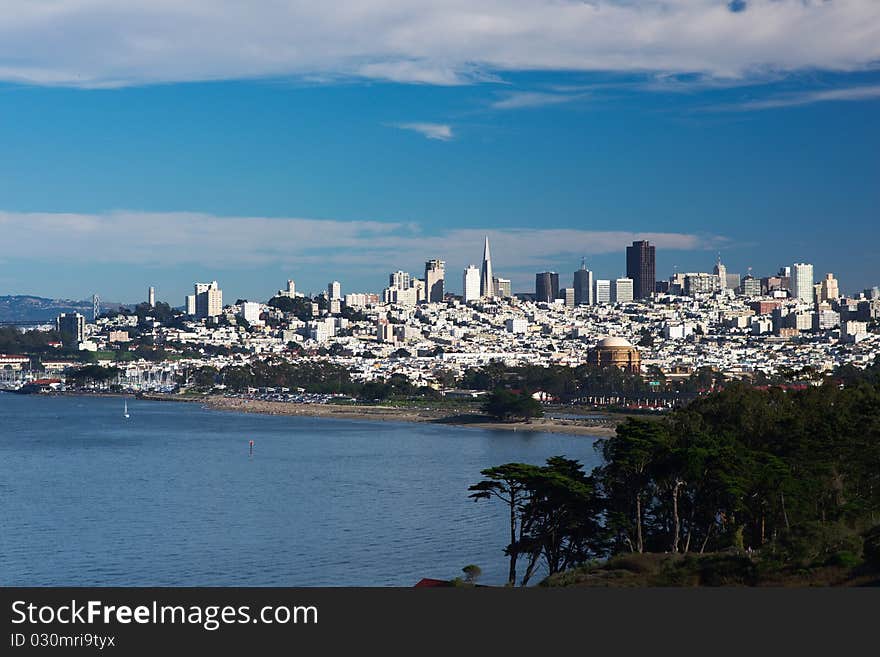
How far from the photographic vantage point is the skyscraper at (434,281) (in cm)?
10456

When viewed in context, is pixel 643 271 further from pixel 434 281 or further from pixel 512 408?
pixel 512 408

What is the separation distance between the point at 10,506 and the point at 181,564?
17.9 feet

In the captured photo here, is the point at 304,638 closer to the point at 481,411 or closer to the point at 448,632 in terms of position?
the point at 448,632

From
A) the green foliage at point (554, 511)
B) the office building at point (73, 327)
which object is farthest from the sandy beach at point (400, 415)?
the office building at point (73, 327)

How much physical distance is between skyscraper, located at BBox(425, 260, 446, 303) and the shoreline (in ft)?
168

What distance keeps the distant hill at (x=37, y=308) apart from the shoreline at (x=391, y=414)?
360 feet

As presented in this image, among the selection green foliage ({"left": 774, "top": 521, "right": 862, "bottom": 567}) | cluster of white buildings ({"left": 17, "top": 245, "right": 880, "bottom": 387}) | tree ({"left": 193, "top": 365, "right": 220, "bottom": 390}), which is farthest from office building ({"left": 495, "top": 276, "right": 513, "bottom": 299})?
green foliage ({"left": 774, "top": 521, "right": 862, "bottom": 567})

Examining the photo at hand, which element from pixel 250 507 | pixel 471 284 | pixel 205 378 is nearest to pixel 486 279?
pixel 471 284

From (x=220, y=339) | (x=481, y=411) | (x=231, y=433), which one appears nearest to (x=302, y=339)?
(x=220, y=339)

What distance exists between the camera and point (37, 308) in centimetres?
16325

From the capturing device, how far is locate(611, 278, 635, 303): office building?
103750 millimetres

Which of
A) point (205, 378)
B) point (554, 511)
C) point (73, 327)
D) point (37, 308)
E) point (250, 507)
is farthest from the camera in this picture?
point (37, 308)

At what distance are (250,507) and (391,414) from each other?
23.7 m

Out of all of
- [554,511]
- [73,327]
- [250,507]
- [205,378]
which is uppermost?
[73,327]
